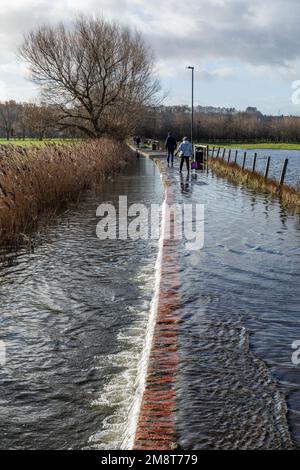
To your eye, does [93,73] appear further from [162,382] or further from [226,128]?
[226,128]

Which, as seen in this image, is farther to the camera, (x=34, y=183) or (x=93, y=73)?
(x=93, y=73)

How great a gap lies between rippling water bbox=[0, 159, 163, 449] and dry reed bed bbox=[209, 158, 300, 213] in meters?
7.35

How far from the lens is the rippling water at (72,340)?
410cm

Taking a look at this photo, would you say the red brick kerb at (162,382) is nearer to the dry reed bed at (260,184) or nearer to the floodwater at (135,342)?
the floodwater at (135,342)

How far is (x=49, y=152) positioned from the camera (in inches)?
659

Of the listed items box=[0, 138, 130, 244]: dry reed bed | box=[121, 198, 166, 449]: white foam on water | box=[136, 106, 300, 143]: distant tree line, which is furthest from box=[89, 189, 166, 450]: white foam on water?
box=[136, 106, 300, 143]: distant tree line

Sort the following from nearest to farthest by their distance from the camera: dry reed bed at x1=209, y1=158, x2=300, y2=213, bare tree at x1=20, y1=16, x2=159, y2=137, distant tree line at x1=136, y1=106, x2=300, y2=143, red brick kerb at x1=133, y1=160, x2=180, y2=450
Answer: red brick kerb at x1=133, y1=160, x2=180, y2=450 < dry reed bed at x1=209, y1=158, x2=300, y2=213 < bare tree at x1=20, y1=16, x2=159, y2=137 < distant tree line at x1=136, y1=106, x2=300, y2=143

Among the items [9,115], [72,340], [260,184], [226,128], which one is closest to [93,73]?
[260,184]

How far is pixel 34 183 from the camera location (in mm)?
13719

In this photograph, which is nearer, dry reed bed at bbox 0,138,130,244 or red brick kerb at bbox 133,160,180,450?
red brick kerb at bbox 133,160,180,450

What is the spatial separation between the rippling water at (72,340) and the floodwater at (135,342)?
0.01 m

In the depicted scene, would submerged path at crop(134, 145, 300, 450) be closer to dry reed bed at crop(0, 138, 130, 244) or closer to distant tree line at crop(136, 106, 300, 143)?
dry reed bed at crop(0, 138, 130, 244)

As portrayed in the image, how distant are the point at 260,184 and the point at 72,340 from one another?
16.7 m

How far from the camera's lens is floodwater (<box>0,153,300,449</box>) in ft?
12.7
